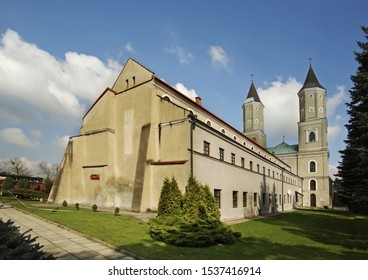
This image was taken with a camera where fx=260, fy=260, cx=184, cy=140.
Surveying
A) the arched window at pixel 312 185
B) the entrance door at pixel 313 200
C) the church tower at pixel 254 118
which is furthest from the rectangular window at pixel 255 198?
the entrance door at pixel 313 200

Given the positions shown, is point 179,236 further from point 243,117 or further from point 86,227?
point 243,117

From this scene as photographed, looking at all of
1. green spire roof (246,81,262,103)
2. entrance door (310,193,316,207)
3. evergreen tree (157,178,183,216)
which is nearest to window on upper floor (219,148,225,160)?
evergreen tree (157,178,183,216)

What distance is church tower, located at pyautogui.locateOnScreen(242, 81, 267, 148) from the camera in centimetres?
6575

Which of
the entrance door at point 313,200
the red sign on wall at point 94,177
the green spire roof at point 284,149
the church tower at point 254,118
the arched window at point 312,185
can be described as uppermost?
the church tower at point 254,118

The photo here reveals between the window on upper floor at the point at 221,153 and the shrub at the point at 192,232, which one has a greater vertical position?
the window on upper floor at the point at 221,153

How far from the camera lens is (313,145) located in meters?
63.2

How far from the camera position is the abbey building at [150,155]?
19500 mm

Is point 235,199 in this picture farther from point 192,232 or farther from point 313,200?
point 313,200

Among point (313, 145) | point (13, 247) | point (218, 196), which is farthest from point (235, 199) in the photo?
point (313, 145)

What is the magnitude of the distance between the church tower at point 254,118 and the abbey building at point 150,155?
A: 104 feet

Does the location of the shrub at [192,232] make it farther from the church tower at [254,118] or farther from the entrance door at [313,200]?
the entrance door at [313,200]

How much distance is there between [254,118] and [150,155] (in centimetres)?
5029

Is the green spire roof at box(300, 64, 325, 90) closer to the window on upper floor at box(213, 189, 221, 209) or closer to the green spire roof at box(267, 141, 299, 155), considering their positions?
the green spire roof at box(267, 141, 299, 155)
